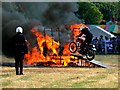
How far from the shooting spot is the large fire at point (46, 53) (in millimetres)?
17000

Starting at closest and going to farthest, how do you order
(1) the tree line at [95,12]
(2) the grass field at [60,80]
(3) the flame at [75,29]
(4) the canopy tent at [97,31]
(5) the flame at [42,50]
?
(2) the grass field at [60,80]
(5) the flame at [42,50]
(3) the flame at [75,29]
(4) the canopy tent at [97,31]
(1) the tree line at [95,12]

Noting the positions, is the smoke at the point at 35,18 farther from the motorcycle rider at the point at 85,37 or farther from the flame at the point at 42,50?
the motorcycle rider at the point at 85,37

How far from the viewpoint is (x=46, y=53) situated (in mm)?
17391

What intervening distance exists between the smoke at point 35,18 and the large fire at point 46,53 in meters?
0.41

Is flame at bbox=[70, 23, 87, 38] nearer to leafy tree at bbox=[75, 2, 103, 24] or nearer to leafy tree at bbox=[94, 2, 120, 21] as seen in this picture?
leafy tree at bbox=[75, 2, 103, 24]

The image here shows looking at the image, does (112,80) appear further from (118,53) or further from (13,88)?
(118,53)

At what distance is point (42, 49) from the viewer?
17.5 metres

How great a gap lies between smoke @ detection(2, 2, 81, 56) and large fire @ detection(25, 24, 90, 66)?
1.36 feet

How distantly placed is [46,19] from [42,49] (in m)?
1.71

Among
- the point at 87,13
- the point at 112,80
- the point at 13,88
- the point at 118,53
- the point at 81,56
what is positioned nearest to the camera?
the point at 13,88

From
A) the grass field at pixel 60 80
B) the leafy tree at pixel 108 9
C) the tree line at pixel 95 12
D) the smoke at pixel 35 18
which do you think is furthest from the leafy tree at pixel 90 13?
the grass field at pixel 60 80

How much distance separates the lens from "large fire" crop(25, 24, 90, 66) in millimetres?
17000

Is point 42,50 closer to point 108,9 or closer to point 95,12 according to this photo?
point 95,12

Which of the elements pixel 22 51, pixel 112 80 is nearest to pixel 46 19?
pixel 22 51
